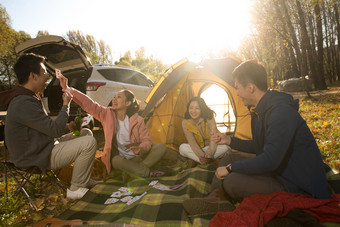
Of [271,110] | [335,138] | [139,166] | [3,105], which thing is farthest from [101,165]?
[335,138]

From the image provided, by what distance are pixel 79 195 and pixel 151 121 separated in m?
2.19

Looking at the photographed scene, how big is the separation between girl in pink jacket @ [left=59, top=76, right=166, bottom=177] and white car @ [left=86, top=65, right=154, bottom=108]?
1.82m

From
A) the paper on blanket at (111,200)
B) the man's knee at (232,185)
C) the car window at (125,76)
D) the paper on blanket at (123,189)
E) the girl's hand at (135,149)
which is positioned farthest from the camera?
the car window at (125,76)

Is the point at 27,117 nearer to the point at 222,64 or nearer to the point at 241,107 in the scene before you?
the point at 222,64

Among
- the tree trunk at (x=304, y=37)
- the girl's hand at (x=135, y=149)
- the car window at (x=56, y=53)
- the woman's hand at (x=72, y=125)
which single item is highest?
the tree trunk at (x=304, y=37)

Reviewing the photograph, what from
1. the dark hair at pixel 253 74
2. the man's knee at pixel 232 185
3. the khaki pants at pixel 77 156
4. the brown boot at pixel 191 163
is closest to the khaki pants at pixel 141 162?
the brown boot at pixel 191 163

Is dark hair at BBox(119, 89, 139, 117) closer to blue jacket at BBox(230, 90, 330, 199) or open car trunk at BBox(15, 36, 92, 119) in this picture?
open car trunk at BBox(15, 36, 92, 119)

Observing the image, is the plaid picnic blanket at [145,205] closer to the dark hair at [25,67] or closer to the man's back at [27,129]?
the man's back at [27,129]

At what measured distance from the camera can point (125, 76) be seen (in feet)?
21.9

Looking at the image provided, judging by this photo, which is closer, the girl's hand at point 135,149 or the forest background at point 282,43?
the girl's hand at point 135,149

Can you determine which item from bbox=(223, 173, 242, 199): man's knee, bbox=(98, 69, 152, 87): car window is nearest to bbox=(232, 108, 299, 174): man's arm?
bbox=(223, 173, 242, 199): man's knee

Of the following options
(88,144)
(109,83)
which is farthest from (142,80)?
(88,144)

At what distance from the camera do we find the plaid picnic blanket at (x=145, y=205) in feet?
7.04

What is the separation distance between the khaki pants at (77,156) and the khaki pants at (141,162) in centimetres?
62
